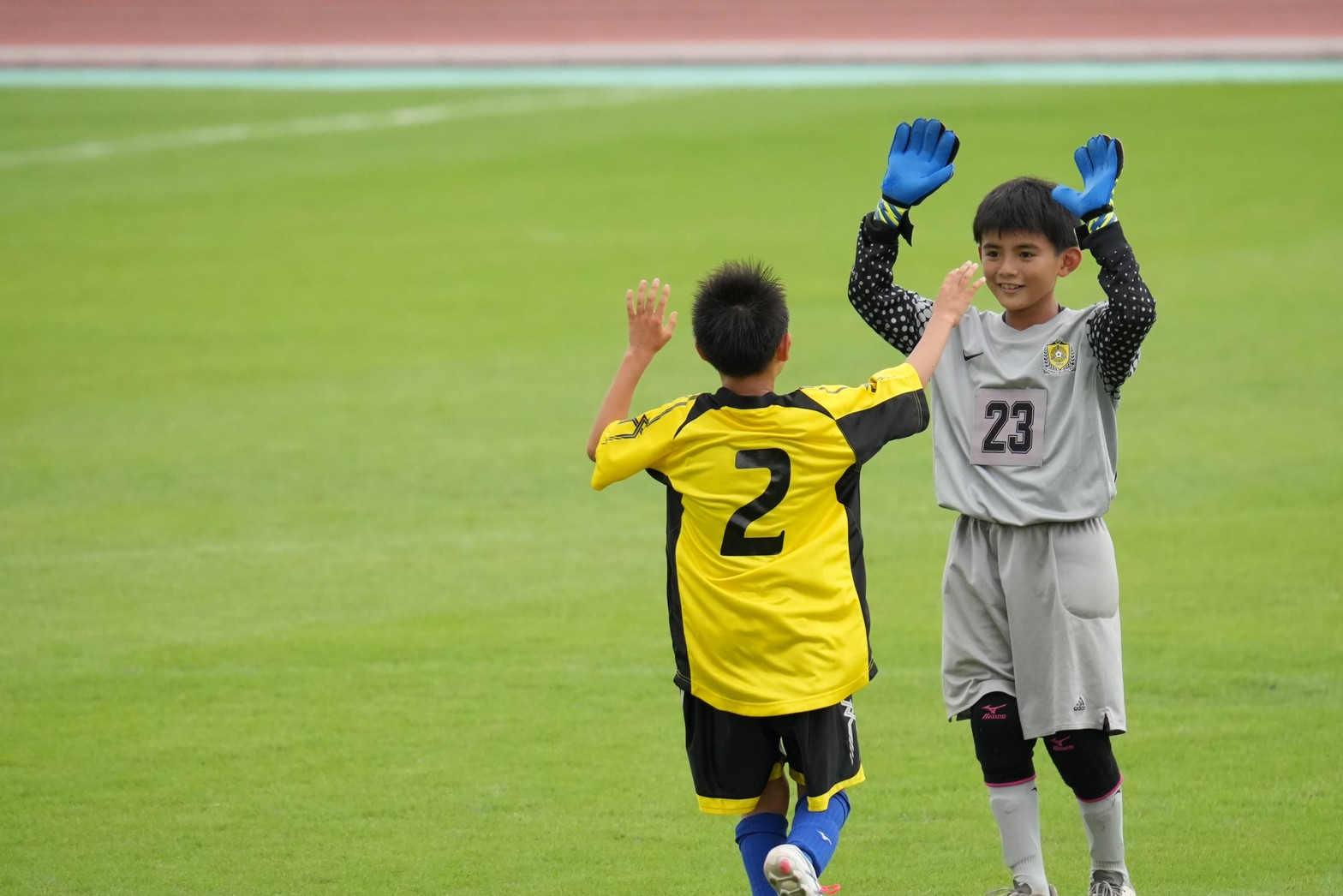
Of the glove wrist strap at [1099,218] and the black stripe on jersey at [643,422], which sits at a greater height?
the glove wrist strap at [1099,218]

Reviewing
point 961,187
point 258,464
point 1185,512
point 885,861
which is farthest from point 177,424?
point 961,187

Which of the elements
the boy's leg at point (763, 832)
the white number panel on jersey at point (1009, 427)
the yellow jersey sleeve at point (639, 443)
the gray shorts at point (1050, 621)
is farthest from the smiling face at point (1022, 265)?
the boy's leg at point (763, 832)

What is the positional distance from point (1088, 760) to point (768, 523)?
98cm

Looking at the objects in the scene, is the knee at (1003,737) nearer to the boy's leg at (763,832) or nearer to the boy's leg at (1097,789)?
the boy's leg at (1097,789)

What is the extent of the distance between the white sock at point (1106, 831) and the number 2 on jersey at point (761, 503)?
3.35ft

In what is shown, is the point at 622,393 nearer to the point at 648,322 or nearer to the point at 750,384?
the point at 648,322

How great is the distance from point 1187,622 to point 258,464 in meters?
4.99

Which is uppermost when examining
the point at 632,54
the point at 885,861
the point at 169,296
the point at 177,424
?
the point at 632,54

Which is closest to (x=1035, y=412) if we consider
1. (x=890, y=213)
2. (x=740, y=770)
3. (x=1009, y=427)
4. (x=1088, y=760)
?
(x=1009, y=427)

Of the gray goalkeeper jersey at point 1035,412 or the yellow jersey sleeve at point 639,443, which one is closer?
the yellow jersey sleeve at point 639,443

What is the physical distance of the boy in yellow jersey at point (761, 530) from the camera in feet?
11.9

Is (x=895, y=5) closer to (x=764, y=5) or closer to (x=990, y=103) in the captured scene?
(x=764, y=5)

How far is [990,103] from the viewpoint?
20531 millimetres

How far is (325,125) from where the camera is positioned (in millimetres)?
20828
